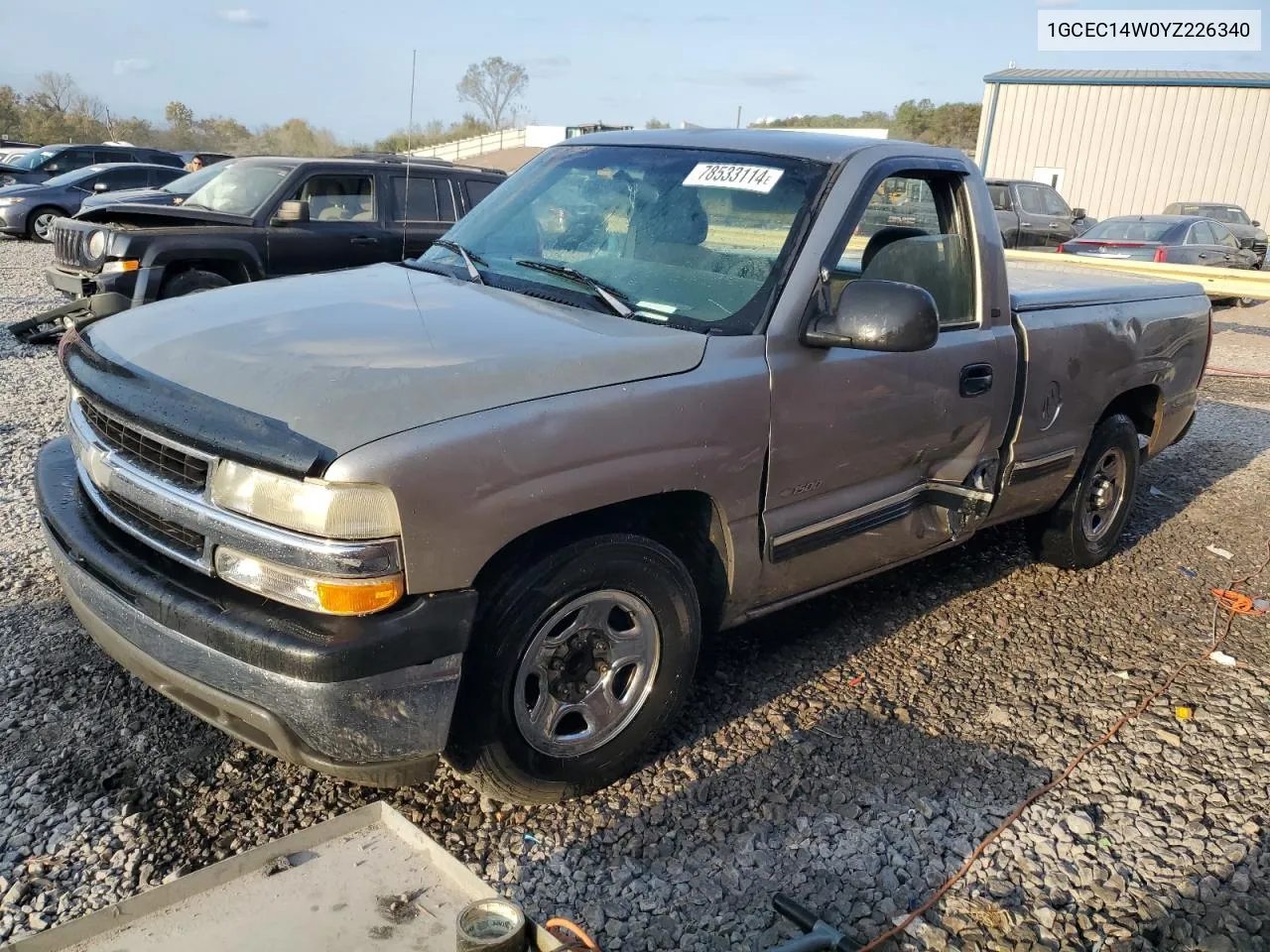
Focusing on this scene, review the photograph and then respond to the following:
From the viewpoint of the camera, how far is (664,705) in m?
3.12

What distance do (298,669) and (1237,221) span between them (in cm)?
2510

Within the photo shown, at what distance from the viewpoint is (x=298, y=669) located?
→ 7.59 feet

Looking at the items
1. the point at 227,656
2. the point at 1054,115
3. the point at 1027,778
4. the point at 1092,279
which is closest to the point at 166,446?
the point at 227,656

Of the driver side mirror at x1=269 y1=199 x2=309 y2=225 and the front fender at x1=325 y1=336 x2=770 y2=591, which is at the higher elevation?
the driver side mirror at x1=269 y1=199 x2=309 y2=225

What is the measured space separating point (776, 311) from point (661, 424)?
0.63 metres

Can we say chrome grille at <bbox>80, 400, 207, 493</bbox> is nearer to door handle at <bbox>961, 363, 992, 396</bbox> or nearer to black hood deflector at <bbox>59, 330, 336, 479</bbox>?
black hood deflector at <bbox>59, 330, 336, 479</bbox>

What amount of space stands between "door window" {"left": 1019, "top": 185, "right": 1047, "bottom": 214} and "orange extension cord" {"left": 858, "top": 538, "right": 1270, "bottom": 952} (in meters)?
16.3

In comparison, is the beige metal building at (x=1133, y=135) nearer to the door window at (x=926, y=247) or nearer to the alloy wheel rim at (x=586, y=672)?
the door window at (x=926, y=247)

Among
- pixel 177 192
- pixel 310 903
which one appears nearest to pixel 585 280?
pixel 310 903

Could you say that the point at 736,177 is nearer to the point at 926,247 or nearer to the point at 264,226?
the point at 926,247

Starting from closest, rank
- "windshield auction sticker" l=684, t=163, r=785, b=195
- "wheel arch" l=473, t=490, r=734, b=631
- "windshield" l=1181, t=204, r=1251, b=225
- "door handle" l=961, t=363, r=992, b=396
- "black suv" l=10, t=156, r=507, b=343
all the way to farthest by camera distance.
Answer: "wheel arch" l=473, t=490, r=734, b=631 < "windshield auction sticker" l=684, t=163, r=785, b=195 < "door handle" l=961, t=363, r=992, b=396 < "black suv" l=10, t=156, r=507, b=343 < "windshield" l=1181, t=204, r=1251, b=225

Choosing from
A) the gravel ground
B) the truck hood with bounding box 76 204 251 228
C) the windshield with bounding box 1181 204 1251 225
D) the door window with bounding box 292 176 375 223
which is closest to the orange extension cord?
the gravel ground

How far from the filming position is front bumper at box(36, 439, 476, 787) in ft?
7.66

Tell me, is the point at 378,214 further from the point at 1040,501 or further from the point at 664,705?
the point at 664,705
